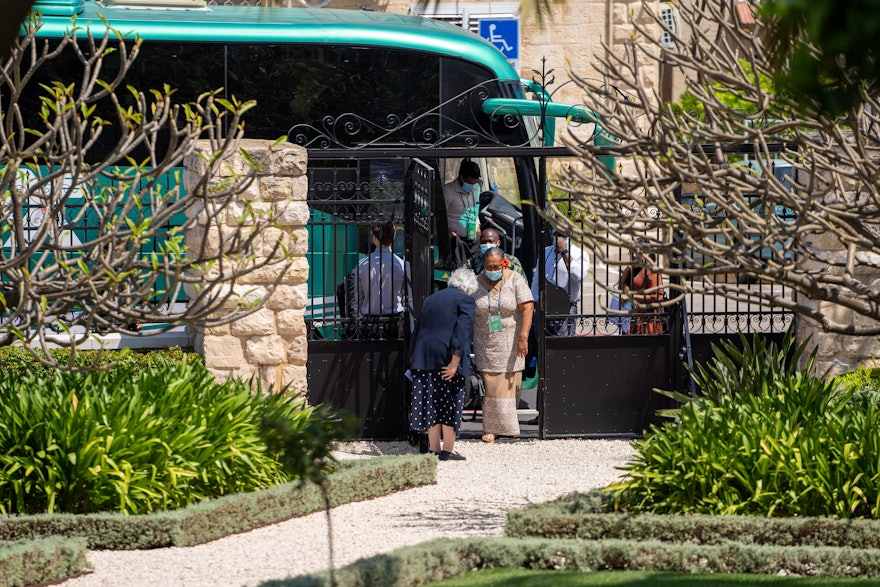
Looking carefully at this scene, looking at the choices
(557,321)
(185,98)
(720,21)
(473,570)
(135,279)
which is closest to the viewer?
(473,570)

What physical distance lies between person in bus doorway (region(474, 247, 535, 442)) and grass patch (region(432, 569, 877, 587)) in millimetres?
4944

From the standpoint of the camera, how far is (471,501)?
31.2ft

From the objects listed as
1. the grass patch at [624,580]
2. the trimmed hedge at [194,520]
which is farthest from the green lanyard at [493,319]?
the grass patch at [624,580]

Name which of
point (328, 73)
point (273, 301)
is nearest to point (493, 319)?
point (273, 301)

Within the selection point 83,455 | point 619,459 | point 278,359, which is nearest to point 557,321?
point 619,459

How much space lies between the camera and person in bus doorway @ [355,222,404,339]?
12422mm

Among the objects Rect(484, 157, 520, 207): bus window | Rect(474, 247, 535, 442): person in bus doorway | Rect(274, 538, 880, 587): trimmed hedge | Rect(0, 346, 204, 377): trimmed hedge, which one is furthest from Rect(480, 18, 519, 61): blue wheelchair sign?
Rect(274, 538, 880, 587): trimmed hedge

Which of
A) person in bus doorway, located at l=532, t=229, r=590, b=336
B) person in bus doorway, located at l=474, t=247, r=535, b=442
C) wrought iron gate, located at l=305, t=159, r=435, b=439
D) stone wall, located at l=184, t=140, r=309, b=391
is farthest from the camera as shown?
person in bus doorway, located at l=532, t=229, r=590, b=336

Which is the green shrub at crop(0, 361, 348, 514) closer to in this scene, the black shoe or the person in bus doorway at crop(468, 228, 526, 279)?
the black shoe

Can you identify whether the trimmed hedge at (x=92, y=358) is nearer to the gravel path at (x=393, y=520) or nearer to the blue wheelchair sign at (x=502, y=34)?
the gravel path at (x=393, y=520)

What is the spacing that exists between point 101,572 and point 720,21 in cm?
478

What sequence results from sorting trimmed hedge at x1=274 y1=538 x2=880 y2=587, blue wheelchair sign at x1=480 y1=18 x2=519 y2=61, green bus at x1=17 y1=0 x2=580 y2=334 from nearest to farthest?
trimmed hedge at x1=274 y1=538 x2=880 y2=587
green bus at x1=17 y1=0 x2=580 y2=334
blue wheelchair sign at x1=480 y1=18 x2=519 y2=61

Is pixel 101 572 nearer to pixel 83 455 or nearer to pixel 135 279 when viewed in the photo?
pixel 83 455

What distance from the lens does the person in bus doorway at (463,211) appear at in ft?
46.5
